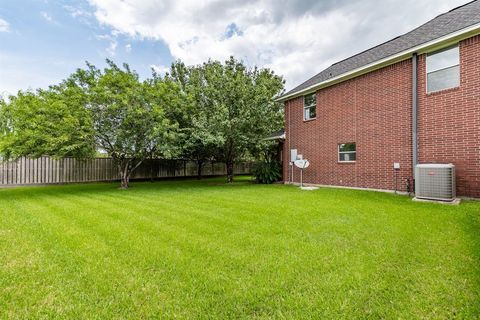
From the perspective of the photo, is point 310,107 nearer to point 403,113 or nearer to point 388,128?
point 388,128

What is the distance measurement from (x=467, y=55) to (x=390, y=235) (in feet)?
21.8

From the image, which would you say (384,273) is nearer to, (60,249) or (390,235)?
(390,235)

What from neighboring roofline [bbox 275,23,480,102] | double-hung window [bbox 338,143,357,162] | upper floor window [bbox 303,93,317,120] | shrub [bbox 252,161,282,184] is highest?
neighboring roofline [bbox 275,23,480,102]

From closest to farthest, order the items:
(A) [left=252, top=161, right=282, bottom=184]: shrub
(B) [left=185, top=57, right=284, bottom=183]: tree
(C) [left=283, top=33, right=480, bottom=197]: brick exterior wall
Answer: (C) [left=283, top=33, right=480, bottom=197]: brick exterior wall, (B) [left=185, top=57, right=284, bottom=183]: tree, (A) [left=252, top=161, right=282, bottom=184]: shrub

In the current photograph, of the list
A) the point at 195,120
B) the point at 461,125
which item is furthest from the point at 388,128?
the point at 195,120

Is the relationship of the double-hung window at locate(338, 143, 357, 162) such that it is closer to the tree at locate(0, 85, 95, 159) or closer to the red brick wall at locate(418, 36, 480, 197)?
the red brick wall at locate(418, 36, 480, 197)

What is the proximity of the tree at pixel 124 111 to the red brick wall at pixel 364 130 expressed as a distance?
21.4 feet

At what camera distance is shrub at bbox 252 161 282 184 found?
13180 millimetres

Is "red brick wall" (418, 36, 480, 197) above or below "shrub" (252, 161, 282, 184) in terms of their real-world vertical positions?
above

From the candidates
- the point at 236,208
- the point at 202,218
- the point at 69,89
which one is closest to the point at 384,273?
the point at 202,218

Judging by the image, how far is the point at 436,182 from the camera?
21.6 feet

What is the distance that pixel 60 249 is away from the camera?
3.42m

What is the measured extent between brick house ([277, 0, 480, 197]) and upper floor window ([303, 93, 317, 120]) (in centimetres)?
5

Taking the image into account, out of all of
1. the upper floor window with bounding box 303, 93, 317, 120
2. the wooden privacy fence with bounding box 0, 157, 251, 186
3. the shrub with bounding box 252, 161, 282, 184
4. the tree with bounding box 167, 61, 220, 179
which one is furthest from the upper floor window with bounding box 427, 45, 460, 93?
the wooden privacy fence with bounding box 0, 157, 251, 186
